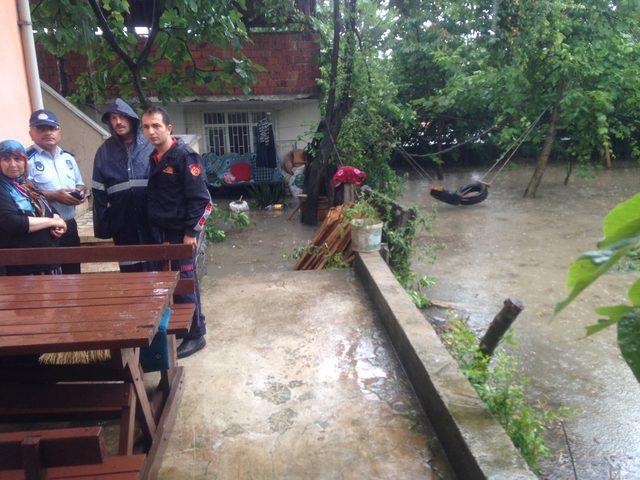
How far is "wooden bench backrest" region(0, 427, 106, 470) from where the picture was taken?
58.6 inches

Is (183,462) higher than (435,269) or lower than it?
higher

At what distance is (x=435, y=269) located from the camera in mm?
7816

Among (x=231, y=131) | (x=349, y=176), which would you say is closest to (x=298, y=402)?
(x=349, y=176)

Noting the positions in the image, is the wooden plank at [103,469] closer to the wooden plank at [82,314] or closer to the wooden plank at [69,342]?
the wooden plank at [69,342]

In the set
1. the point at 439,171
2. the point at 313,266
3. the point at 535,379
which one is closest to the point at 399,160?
the point at 439,171

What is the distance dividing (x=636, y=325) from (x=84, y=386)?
8.09ft

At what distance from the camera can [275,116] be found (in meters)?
13.2

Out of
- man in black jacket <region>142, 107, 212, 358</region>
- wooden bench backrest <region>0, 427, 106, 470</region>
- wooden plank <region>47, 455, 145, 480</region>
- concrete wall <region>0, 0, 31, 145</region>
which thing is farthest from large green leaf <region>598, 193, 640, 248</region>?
concrete wall <region>0, 0, 31, 145</region>

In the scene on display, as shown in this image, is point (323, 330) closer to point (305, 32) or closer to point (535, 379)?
point (535, 379)

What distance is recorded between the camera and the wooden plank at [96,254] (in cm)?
295

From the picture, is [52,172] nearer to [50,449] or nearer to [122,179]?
[122,179]

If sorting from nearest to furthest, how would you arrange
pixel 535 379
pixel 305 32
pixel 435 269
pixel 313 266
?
pixel 535 379
pixel 313 266
pixel 435 269
pixel 305 32

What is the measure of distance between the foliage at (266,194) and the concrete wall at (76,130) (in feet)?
16.4

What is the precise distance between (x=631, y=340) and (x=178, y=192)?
3.09 m
